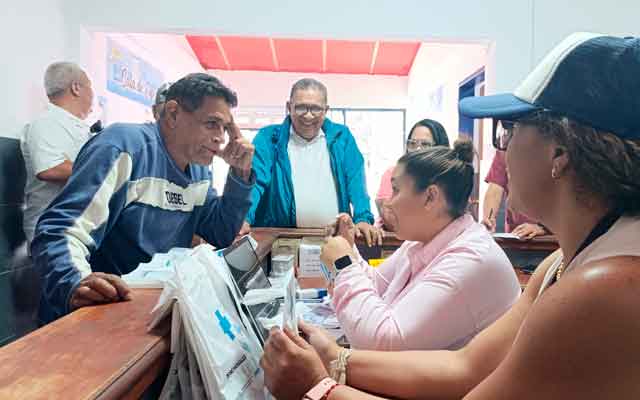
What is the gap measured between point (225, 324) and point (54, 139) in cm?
220

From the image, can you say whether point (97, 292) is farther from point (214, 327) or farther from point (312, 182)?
point (312, 182)

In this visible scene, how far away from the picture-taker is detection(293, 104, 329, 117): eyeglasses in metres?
2.33

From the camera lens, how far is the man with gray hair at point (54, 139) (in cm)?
247

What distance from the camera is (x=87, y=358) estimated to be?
658 millimetres

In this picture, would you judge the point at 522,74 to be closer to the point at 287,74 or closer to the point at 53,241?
the point at 53,241

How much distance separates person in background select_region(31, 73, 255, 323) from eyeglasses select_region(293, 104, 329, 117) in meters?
0.71

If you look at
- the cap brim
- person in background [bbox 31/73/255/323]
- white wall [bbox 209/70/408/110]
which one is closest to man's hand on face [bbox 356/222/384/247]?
person in background [bbox 31/73/255/323]

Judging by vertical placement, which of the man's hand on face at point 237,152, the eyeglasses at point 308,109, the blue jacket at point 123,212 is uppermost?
the eyeglasses at point 308,109

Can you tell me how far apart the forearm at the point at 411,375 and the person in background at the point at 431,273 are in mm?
95

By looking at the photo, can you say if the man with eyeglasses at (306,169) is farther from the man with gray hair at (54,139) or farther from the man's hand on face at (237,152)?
the man with gray hair at (54,139)

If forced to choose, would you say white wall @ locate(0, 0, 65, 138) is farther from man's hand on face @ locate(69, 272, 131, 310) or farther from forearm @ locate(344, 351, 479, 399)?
forearm @ locate(344, 351, 479, 399)

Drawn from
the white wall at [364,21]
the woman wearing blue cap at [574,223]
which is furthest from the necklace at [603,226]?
the white wall at [364,21]

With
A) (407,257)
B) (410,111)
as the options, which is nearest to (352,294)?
(407,257)

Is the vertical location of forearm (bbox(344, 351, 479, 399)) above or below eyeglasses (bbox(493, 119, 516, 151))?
below
